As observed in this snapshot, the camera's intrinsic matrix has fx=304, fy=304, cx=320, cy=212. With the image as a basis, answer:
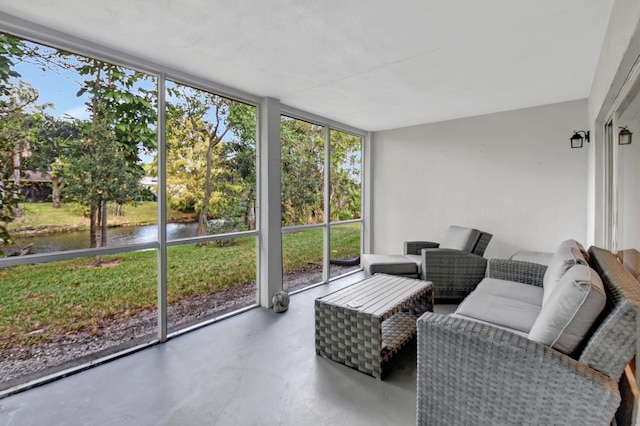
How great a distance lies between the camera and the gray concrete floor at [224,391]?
73.1 inches

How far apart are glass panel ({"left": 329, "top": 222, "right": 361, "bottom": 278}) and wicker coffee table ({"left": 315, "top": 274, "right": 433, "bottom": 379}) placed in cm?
230

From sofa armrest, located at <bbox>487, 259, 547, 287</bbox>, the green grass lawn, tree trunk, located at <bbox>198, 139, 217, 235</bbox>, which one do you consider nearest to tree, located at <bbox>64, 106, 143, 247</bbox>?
the green grass lawn

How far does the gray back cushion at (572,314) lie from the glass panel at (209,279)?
3077 mm

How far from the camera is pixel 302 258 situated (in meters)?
4.79

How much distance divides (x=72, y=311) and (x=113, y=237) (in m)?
0.71

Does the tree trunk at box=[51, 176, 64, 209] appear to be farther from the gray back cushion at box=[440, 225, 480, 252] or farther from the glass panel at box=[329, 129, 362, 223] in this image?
the gray back cushion at box=[440, 225, 480, 252]

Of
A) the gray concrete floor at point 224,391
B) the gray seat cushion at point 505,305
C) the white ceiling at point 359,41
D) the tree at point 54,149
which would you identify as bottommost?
the gray concrete floor at point 224,391

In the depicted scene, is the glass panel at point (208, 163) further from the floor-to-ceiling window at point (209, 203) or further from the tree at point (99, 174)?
the tree at point (99, 174)

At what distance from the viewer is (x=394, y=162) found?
5438 mm

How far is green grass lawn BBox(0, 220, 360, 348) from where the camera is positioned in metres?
2.34

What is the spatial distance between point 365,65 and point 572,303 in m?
2.42

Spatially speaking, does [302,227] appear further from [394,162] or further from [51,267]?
[51,267]

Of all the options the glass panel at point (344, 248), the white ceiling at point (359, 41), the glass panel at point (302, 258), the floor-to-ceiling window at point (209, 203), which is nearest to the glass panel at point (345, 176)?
the glass panel at point (344, 248)

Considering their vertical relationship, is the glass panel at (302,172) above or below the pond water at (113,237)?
above
